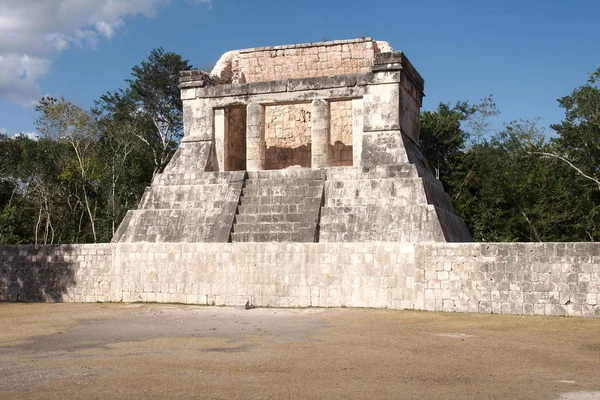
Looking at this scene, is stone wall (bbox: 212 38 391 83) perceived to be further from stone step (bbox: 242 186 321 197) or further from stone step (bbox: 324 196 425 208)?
stone step (bbox: 324 196 425 208)

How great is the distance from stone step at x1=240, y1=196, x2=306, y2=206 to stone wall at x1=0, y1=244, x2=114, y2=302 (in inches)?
126

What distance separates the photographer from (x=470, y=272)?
470 inches

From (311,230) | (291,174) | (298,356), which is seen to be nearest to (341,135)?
(291,174)

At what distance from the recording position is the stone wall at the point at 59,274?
14.6 metres

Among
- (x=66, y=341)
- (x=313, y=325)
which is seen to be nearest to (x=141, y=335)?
(x=66, y=341)

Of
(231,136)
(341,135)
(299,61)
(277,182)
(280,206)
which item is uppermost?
(299,61)

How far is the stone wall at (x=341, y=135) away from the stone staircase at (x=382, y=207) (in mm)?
3184

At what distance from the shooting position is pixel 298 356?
297 inches

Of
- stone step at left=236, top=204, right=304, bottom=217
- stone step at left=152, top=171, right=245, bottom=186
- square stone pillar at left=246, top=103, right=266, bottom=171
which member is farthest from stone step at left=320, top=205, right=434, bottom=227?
square stone pillar at left=246, top=103, right=266, bottom=171

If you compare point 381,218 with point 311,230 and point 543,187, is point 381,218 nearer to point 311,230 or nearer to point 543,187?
point 311,230

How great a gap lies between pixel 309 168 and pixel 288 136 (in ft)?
11.5

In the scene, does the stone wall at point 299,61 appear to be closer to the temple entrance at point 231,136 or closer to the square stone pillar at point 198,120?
the temple entrance at point 231,136

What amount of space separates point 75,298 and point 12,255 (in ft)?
6.34

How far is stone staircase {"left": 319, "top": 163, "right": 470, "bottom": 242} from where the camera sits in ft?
45.7
